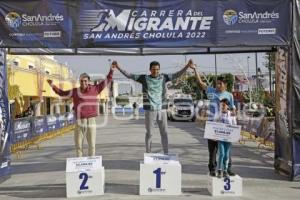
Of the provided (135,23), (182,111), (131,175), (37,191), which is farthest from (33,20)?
(182,111)

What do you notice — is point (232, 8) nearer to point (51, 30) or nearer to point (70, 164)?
point (51, 30)

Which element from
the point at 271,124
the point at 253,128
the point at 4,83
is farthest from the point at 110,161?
the point at 253,128

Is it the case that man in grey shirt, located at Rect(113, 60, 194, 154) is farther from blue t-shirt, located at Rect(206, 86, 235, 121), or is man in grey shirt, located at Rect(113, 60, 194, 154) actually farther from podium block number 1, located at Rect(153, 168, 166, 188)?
podium block number 1, located at Rect(153, 168, 166, 188)

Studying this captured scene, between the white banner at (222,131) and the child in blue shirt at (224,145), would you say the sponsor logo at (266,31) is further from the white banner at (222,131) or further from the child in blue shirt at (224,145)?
the white banner at (222,131)

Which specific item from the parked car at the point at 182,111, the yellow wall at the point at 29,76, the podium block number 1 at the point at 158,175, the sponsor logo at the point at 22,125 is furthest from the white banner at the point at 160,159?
the parked car at the point at 182,111

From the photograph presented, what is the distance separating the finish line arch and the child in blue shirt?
165cm

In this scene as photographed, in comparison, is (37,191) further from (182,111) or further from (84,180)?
(182,111)

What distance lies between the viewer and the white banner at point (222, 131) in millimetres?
9828

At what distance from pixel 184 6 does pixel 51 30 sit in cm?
275

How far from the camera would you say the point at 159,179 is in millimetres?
9445

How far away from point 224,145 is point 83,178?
2642mm

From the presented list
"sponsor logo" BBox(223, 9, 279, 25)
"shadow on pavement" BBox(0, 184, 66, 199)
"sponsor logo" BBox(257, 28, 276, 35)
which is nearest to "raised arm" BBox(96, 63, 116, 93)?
"shadow on pavement" BBox(0, 184, 66, 199)

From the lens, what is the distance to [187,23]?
436 inches

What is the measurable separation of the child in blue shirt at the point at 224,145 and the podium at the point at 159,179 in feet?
2.69
